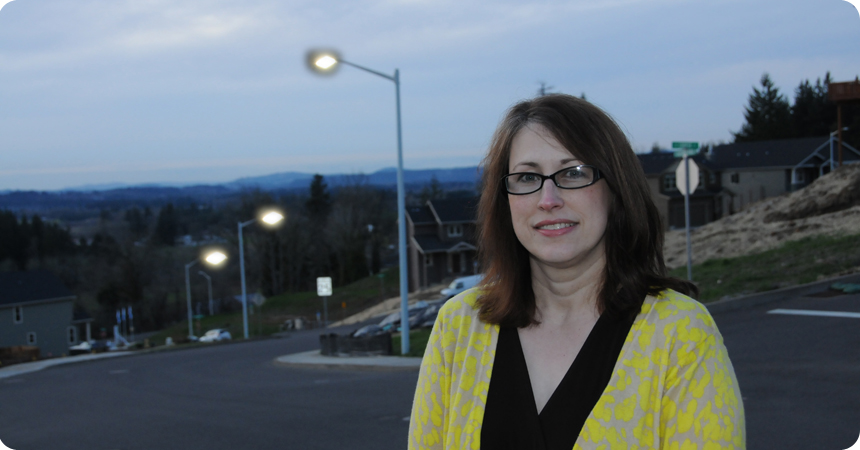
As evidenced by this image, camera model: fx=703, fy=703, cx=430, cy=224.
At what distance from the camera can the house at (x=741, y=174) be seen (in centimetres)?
5128

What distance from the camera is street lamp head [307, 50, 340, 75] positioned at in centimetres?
1614

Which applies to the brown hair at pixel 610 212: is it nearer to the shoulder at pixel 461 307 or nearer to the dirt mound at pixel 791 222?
the shoulder at pixel 461 307

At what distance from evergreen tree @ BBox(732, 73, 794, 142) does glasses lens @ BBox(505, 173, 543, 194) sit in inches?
2876

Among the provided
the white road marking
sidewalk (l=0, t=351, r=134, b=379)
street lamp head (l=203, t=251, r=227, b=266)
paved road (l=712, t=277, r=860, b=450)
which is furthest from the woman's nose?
street lamp head (l=203, t=251, r=227, b=266)

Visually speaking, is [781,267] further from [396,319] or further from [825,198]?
[396,319]

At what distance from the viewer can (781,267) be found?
1836cm

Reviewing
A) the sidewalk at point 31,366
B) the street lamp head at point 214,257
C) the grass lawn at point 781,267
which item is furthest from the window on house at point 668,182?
the sidewalk at point 31,366

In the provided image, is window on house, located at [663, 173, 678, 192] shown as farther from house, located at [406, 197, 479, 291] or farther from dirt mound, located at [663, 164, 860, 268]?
dirt mound, located at [663, 164, 860, 268]

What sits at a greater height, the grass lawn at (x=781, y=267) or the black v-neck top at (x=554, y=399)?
the black v-neck top at (x=554, y=399)

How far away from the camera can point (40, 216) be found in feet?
296

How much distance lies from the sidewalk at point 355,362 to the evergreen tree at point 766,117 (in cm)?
5951

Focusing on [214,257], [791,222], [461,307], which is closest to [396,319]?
[214,257]

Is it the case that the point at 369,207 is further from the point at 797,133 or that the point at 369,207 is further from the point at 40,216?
the point at 797,133

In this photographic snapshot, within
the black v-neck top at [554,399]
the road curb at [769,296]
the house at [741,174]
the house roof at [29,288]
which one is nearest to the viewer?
the black v-neck top at [554,399]
